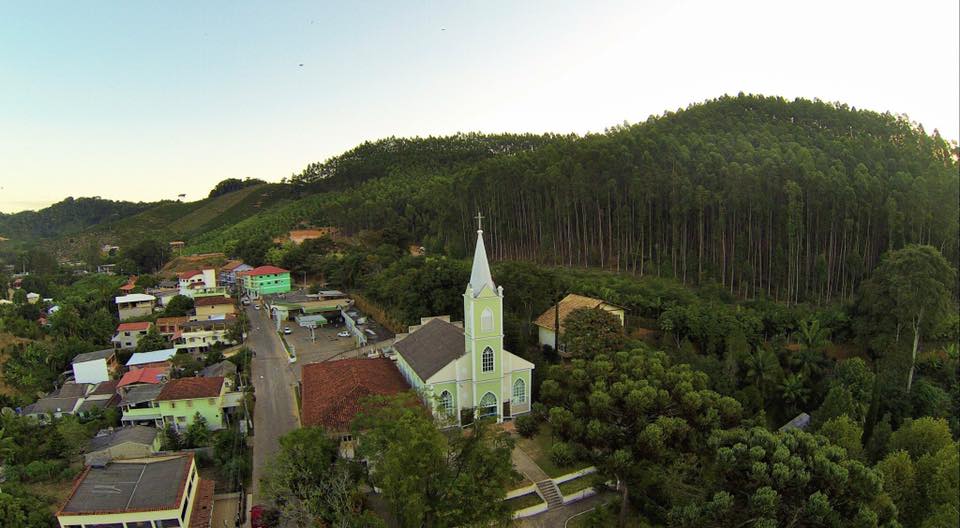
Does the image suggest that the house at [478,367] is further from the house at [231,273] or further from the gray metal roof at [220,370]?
the house at [231,273]

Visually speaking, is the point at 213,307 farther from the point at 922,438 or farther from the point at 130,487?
the point at 922,438

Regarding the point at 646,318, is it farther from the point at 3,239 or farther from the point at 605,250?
the point at 3,239

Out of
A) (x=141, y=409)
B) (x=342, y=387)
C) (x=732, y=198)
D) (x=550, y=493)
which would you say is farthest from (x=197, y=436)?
(x=732, y=198)

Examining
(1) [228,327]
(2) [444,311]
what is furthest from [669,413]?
(1) [228,327]

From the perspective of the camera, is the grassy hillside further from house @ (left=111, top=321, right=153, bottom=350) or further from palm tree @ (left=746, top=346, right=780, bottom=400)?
palm tree @ (left=746, top=346, right=780, bottom=400)

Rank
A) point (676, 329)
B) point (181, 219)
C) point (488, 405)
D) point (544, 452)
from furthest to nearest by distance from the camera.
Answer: point (181, 219) < point (676, 329) < point (488, 405) < point (544, 452)

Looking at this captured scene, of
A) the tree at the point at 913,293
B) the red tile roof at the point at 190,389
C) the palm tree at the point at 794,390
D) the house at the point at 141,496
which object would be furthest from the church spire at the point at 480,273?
the tree at the point at 913,293

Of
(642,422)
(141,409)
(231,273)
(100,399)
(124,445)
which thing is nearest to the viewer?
(642,422)
